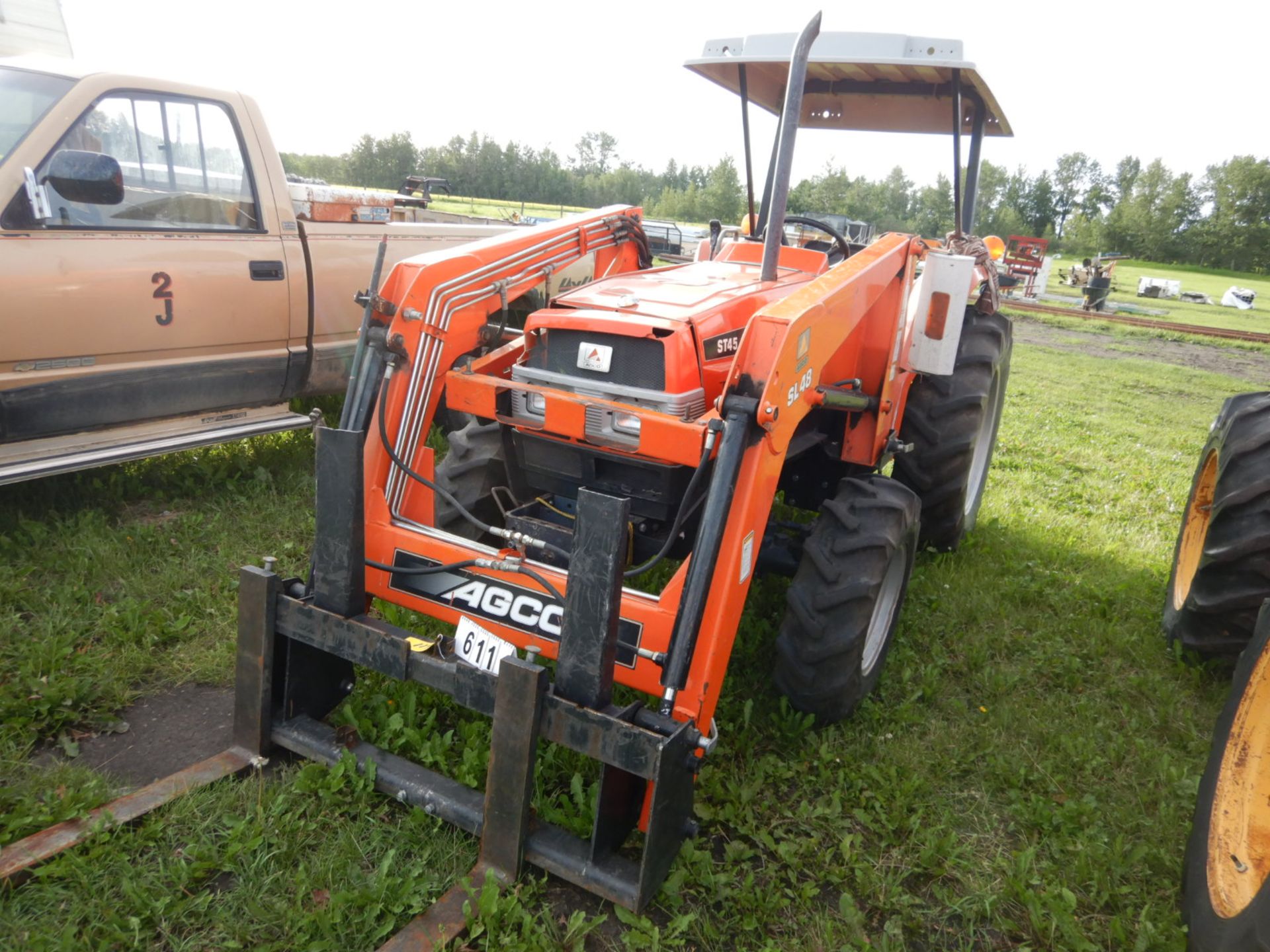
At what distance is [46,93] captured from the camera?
13.1ft

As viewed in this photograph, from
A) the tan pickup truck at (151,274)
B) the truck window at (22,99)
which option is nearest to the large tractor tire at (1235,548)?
the tan pickup truck at (151,274)

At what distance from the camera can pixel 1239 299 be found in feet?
105

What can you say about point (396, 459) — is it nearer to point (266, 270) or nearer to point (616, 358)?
point (616, 358)

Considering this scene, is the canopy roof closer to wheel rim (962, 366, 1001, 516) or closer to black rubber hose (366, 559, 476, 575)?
wheel rim (962, 366, 1001, 516)

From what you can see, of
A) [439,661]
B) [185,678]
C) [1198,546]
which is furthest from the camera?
[1198,546]

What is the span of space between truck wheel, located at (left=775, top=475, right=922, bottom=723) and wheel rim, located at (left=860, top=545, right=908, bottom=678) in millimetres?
218

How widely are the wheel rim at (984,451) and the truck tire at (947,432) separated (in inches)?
21.5

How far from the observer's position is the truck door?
390 cm

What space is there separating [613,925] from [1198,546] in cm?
332

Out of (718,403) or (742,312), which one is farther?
(742,312)

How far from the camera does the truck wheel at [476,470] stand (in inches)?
137

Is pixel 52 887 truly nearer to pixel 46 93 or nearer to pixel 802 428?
pixel 802 428

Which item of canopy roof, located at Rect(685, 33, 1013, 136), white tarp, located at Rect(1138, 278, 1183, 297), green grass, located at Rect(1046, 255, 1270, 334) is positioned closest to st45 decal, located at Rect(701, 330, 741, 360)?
canopy roof, located at Rect(685, 33, 1013, 136)

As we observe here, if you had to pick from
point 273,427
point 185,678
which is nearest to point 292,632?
point 185,678
